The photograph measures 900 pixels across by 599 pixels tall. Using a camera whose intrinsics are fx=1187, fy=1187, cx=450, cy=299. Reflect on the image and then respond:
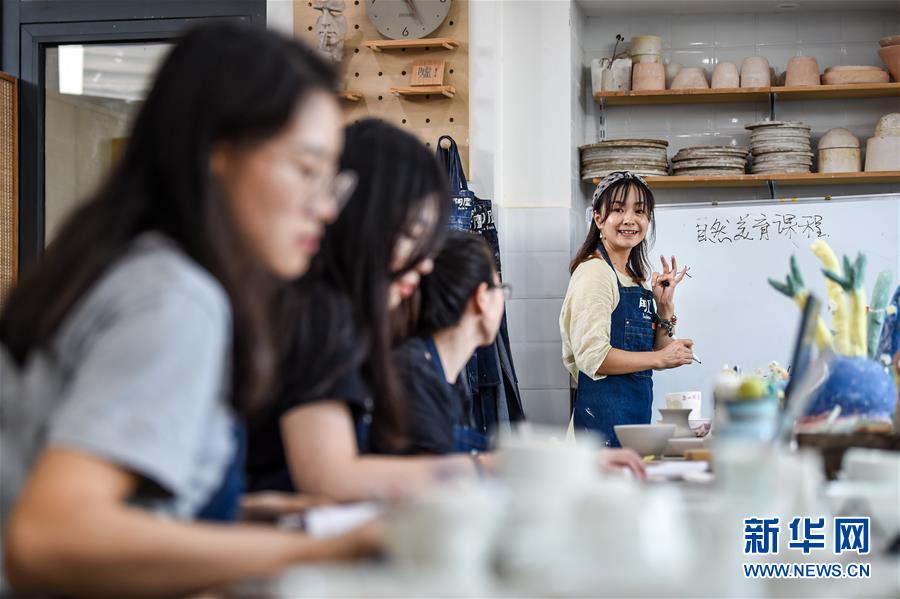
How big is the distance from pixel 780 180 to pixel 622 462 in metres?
3.61

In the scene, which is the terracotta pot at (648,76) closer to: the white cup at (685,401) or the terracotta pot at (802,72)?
the terracotta pot at (802,72)

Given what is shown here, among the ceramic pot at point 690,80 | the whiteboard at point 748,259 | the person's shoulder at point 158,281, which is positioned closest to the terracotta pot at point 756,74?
the ceramic pot at point 690,80

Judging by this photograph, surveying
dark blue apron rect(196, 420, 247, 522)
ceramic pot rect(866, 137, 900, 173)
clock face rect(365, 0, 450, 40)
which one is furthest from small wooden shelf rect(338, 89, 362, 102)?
dark blue apron rect(196, 420, 247, 522)

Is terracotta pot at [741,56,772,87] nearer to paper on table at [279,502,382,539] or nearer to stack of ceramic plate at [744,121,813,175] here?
stack of ceramic plate at [744,121,813,175]

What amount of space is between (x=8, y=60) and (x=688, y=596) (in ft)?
16.2

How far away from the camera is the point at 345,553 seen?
1.01 m

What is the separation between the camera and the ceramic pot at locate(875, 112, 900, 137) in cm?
507

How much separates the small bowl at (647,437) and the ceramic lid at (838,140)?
3126mm

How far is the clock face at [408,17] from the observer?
4891 millimetres

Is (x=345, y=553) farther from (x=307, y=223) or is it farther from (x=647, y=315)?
(x=647, y=315)

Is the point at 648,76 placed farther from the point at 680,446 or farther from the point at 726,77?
the point at 680,446

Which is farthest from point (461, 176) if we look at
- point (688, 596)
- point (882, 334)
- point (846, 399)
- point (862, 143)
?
point (688, 596)

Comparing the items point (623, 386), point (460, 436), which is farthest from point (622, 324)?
point (460, 436)

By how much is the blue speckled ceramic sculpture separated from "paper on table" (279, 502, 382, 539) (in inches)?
36.7
